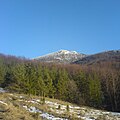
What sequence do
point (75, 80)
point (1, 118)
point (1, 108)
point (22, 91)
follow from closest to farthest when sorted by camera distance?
point (1, 118)
point (1, 108)
point (22, 91)
point (75, 80)

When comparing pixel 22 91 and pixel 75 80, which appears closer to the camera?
pixel 22 91

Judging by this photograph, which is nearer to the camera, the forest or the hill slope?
the hill slope

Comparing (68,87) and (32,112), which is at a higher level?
(68,87)

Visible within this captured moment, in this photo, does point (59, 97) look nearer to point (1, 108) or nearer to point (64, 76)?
point (64, 76)

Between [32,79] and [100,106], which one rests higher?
[32,79]

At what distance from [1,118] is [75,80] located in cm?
6973

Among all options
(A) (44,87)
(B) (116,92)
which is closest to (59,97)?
(A) (44,87)

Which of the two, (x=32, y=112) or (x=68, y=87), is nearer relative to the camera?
(x=32, y=112)

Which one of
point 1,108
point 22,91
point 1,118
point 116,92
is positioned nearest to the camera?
point 1,118

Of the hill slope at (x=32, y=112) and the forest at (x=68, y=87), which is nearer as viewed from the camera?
the hill slope at (x=32, y=112)

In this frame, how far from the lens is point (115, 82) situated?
8456 centimetres

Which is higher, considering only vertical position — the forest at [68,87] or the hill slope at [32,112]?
the forest at [68,87]

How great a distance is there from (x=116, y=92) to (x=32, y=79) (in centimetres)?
2494

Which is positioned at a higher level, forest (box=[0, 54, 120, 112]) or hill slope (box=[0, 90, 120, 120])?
forest (box=[0, 54, 120, 112])
